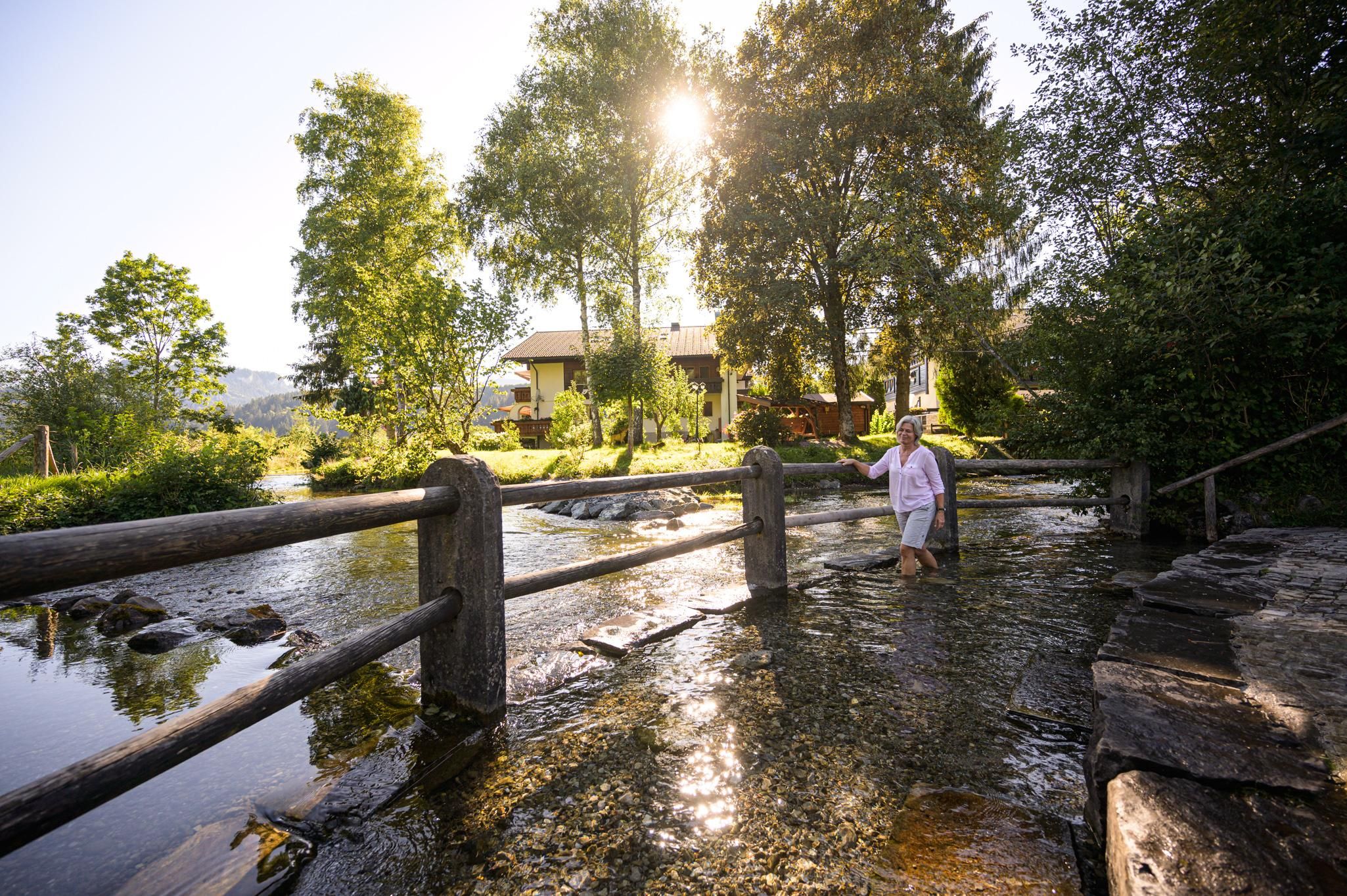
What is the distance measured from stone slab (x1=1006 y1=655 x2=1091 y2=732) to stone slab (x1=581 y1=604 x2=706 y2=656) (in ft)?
7.54

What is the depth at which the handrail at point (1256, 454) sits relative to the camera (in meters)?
6.39

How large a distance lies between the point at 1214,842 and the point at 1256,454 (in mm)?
7670

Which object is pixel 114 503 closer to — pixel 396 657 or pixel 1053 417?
pixel 396 657

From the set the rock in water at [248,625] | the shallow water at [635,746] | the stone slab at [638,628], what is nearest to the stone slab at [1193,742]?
the shallow water at [635,746]

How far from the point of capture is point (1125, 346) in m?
7.50

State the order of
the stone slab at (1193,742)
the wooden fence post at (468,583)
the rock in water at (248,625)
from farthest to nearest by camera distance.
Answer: the rock in water at (248,625) → the wooden fence post at (468,583) → the stone slab at (1193,742)

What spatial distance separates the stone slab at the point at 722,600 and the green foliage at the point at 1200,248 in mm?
5781

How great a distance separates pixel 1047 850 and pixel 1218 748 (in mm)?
645

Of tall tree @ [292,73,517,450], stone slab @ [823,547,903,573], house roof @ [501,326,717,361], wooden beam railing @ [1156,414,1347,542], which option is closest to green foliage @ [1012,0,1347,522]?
wooden beam railing @ [1156,414,1347,542]

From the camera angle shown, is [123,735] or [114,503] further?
[114,503]

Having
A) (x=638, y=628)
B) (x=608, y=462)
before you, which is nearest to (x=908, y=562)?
(x=638, y=628)

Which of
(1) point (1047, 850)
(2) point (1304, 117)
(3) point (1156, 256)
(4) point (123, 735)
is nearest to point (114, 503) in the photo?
(4) point (123, 735)

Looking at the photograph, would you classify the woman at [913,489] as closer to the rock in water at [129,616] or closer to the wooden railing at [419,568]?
the wooden railing at [419,568]

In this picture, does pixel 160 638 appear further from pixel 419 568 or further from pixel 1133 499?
pixel 1133 499
